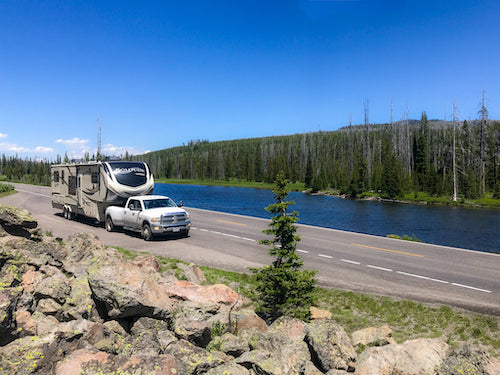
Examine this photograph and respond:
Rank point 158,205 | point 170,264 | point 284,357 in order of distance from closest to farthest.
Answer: point 284,357 → point 170,264 → point 158,205

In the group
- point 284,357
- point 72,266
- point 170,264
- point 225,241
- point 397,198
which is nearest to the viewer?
point 284,357

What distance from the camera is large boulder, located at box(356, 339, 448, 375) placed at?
6.38 m

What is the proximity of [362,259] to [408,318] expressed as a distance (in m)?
→ 5.73

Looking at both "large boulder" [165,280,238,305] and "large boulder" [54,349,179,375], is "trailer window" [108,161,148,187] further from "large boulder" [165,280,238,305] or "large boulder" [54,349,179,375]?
"large boulder" [54,349,179,375]

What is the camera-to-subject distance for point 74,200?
24438mm

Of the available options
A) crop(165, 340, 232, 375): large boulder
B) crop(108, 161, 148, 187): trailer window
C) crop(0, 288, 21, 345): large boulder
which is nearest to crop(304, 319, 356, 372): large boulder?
crop(165, 340, 232, 375): large boulder

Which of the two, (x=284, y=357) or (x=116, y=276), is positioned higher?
(x=116, y=276)

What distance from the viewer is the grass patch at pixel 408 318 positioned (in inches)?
332

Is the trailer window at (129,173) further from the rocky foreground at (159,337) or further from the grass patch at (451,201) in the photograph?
the grass patch at (451,201)

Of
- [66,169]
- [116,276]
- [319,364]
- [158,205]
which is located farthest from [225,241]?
[66,169]

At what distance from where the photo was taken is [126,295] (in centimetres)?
704

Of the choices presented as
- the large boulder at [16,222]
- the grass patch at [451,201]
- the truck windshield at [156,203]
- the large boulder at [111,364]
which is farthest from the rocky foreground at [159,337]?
the grass patch at [451,201]

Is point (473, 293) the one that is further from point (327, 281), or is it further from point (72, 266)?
point (72, 266)

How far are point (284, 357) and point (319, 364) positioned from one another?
2.79ft
